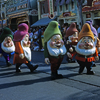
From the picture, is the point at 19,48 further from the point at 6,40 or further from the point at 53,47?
the point at 6,40

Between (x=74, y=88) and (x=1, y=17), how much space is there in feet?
101

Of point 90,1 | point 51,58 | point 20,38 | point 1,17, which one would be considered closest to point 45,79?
point 51,58

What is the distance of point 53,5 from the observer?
24703 millimetres

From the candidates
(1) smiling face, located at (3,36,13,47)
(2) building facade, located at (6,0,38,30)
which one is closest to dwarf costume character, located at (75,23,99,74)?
(1) smiling face, located at (3,36,13,47)

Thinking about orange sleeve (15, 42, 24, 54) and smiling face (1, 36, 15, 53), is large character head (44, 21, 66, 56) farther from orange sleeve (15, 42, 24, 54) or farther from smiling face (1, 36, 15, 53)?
smiling face (1, 36, 15, 53)

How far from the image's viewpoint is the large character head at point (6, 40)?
28.9 feet

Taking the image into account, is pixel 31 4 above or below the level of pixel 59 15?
above

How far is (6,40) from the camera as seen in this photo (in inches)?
349

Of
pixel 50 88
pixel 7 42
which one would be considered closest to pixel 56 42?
pixel 50 88

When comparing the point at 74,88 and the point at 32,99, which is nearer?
the point at 32,99

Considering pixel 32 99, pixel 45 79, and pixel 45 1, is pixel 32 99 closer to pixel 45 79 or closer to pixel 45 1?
pixel 45 79

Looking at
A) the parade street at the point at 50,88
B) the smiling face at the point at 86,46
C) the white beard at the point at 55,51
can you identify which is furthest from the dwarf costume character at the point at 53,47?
the smiling face at the point at 86,46

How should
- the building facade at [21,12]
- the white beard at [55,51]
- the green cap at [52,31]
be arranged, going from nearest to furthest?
the white beard at [55,51] → the green cap at [52,31] → the building facade at [21,12]

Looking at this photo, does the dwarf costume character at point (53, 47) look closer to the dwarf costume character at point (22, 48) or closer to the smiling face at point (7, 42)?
the dwarf costume character at point (22, 48)
